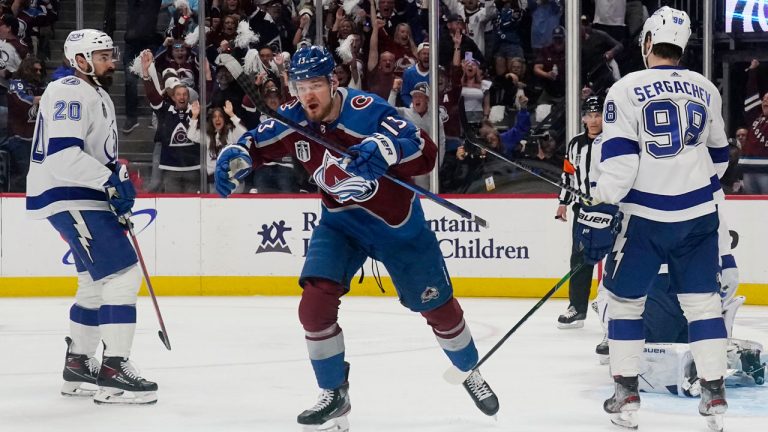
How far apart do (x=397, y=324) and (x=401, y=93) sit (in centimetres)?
306

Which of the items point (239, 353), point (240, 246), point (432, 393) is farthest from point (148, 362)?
point (240, 246)

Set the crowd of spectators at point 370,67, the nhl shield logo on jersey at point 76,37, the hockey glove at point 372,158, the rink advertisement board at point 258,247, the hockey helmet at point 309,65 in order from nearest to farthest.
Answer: the hockey glove at point 372,158 → the hockey helmet at point 309,65 → the nhl shield logo on jersey at point 76,37 → the rink advertisement board at point 258,247 → the crowd of spectators at point 370,67

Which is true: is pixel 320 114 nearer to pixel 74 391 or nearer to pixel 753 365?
pixel 74 391

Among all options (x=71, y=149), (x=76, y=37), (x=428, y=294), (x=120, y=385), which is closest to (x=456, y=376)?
(x=428, y=294)

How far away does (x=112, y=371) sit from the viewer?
14.9 ft

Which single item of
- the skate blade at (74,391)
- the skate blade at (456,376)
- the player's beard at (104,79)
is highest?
the player's beard at (104,79)

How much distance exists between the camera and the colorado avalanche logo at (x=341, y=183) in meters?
3.76

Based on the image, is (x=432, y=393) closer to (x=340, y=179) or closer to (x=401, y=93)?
(x=340, y=179)

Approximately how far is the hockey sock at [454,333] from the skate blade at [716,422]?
2.55 feet

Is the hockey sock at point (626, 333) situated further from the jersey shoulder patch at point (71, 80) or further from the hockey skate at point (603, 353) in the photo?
the jersey shoulder patch at point (71, 80)

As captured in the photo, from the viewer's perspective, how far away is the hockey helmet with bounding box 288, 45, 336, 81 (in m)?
3.78

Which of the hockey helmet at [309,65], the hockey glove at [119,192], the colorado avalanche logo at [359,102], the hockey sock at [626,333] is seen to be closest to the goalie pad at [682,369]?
the hockey sock at [626,333]

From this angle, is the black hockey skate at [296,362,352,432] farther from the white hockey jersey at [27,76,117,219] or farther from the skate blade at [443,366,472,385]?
the white hockey jersey at [27,76,117,219]

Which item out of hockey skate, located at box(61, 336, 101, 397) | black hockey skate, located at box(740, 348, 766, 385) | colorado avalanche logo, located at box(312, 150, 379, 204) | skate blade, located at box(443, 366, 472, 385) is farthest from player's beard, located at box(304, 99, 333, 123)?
black hockey skate, located at box(740, 348, 766, 385)
